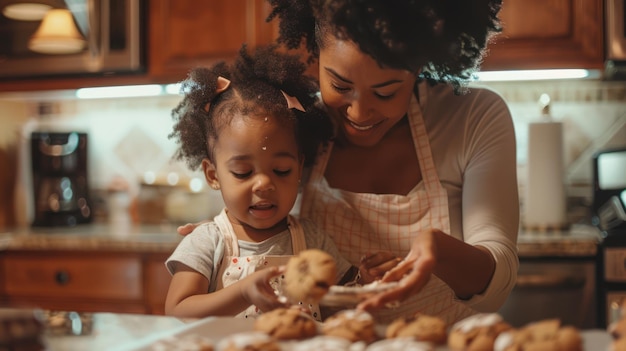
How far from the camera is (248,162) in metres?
1.12

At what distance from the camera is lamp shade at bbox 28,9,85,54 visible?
251 centimetres

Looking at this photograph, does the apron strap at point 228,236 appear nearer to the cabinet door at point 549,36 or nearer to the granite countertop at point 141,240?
the granite countertop at point 141,240

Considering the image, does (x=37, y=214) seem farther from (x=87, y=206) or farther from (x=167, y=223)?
(x=167, y=223)

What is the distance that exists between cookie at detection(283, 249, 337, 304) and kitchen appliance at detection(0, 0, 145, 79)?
1.82 meters

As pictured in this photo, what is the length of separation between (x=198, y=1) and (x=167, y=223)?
836 millimetres

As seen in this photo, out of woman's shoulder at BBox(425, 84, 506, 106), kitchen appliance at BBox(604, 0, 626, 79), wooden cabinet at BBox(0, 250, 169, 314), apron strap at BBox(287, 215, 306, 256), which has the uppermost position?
kitchen appliance at BBox(604, 0, 626, 79)

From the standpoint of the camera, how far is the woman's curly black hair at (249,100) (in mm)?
1166

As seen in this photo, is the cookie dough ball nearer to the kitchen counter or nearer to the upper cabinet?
the kitchen counter

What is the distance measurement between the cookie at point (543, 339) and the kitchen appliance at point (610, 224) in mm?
1403

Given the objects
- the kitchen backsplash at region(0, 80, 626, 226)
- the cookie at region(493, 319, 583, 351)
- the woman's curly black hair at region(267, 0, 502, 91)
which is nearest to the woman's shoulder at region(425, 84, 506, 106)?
the woman's curly black hair at region(267, 0, 502, 91)

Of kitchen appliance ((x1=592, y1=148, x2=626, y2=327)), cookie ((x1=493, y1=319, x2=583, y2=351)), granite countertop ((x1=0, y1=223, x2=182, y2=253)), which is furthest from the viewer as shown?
granite countertop ((x1=0, y1=223, x2=182, y2=253))

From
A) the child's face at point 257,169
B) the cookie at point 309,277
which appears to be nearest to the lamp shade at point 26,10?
the child's face at point 257,169

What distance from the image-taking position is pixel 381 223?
4.00 ft

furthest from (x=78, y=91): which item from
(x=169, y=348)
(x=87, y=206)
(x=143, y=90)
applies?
(x=169, y=348)
